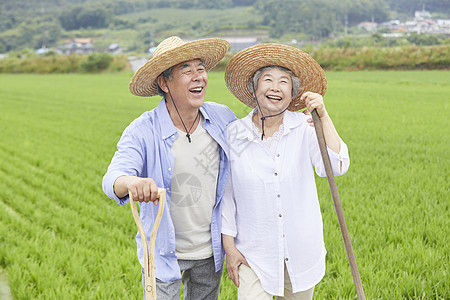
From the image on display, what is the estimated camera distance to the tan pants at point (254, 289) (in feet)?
6.57

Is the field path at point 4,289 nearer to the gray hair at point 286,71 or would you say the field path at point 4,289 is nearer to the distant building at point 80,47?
the gray hair at point 286,71

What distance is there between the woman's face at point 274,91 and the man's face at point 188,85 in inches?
10.3

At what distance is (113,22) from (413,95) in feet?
362

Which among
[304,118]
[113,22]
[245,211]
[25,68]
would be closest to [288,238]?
[245,211]

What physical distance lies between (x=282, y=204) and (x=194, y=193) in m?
0.39

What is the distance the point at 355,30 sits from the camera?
3905 inches

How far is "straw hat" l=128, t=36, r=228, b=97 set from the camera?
6.39 feet

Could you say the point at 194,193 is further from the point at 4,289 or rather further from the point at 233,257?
the point at 4,289

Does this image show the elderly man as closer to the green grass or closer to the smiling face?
the smiling face

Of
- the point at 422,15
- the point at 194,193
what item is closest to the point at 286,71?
the point at 194,193

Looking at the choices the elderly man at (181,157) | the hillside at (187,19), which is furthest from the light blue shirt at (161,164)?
the hillside at (187,19)

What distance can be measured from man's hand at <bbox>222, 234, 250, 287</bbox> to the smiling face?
626 mm

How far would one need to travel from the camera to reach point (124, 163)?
1802 mm

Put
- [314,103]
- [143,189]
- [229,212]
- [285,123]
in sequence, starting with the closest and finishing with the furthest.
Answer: [143,189] → [314,103] → [285,123] → [229,212]
